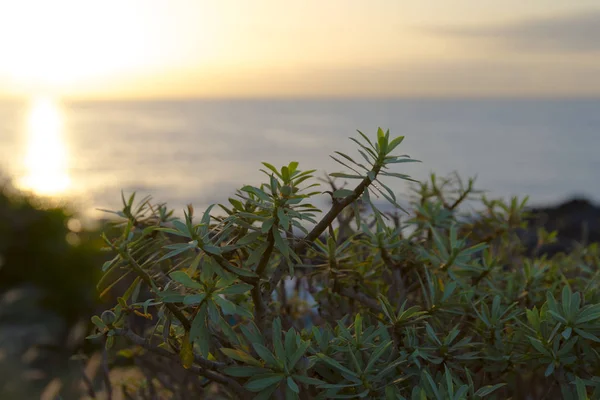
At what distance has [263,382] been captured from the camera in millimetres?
1121

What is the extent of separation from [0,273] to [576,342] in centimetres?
860

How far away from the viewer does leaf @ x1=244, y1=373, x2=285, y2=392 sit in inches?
43.9

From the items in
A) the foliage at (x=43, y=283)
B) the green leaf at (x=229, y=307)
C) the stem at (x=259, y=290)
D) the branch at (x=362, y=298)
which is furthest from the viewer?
the foliage at (x=43, y=283)

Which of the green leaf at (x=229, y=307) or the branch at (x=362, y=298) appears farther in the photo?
the branch at (x=362, y=298)

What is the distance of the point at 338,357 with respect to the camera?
4.30 ft

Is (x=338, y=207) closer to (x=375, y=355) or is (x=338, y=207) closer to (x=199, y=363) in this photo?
(x=375, y=355)

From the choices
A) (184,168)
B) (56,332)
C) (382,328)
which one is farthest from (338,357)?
(184,168)

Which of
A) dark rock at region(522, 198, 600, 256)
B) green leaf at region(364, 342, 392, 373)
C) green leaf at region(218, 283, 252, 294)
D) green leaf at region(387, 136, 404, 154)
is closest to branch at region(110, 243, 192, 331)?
green leaf at region(218, 283, 252, 294)

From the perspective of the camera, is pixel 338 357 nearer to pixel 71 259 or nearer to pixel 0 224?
pixel 71 259

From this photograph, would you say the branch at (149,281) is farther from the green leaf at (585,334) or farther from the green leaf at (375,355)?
the green leaf at (585,334)

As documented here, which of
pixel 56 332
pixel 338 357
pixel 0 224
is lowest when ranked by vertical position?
pixel 56 332

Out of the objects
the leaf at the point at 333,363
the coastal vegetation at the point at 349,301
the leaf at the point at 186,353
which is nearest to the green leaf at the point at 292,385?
the coastal vegetation at the point at 349,301

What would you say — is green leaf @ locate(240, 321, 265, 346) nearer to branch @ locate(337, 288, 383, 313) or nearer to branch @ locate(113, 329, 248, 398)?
branch @ locate(113, 329, 248, 398)

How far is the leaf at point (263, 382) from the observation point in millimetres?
1114
